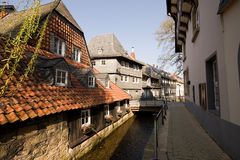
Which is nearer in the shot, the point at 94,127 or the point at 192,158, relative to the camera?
the point at 192,158

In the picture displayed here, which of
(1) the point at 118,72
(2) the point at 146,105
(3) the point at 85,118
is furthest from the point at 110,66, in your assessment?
(3) the point at 85,118

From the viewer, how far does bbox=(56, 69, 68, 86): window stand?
8.67 m

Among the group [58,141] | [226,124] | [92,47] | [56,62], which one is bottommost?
[58,141]

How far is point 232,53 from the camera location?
4.11 m

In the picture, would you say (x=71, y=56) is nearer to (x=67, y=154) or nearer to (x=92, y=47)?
(x=67, y=154)

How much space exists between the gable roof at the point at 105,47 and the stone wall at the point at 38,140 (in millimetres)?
21435

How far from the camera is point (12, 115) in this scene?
15.8ft

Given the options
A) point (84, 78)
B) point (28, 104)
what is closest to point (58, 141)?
point (28, 104)

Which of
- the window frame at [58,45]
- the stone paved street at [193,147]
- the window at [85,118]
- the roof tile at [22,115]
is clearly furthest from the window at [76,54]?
the stone paved street at [193,147]

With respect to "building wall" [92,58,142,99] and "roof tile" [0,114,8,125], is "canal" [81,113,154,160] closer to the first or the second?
"roof tile" [0,114,8,125]

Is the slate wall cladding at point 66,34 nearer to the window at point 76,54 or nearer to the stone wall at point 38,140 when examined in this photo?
the window at point 76,54

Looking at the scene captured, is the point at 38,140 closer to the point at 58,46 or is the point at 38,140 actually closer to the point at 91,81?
the point at 91,81

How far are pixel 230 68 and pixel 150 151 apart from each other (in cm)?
336

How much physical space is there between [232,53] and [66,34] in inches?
458
